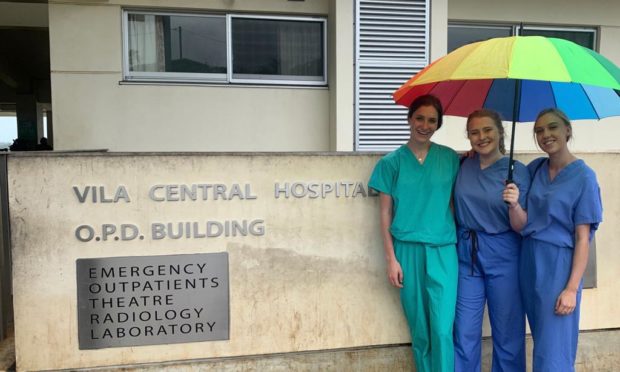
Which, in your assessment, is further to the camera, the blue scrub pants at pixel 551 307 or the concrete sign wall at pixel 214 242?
the concrete sign wall at pixel 214 242

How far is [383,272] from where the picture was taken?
3184mm

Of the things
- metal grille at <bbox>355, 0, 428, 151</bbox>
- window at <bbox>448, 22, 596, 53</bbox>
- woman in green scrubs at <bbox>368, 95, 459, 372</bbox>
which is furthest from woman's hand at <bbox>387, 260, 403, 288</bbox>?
window at <bbox>448, 22, 596, 53</bbox>

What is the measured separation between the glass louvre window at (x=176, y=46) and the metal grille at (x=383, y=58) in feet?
5.35

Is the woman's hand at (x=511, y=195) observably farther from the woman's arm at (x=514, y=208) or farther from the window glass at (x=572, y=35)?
the window glass at (x=572, y=35)

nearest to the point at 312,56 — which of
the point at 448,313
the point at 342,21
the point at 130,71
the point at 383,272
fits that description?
the point at 342,21

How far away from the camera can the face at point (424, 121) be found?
2666 millimetres

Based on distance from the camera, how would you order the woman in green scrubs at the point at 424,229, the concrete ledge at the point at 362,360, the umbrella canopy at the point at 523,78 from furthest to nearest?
the concrete ledge at the point at 362,360, the woman in green scrubs at the point at 424,229, the umbrella canopy at the point at 523,78

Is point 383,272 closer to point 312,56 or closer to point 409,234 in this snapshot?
point 409,234

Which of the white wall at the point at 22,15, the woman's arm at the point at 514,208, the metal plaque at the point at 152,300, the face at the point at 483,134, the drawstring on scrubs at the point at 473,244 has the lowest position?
the metal plaque at the point at 152,300

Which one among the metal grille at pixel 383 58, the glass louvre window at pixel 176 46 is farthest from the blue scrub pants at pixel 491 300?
the glass louvre window at pixel 176 46

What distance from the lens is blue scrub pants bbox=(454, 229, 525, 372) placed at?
Answer: 2.65 m

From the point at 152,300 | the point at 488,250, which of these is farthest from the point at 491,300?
the point at 152,300

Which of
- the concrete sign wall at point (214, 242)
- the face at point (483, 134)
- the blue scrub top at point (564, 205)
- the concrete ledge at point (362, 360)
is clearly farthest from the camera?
the concrete ledge at point (362, 360)

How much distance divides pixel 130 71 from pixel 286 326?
12.5 feet
